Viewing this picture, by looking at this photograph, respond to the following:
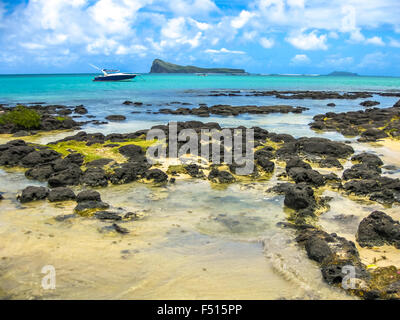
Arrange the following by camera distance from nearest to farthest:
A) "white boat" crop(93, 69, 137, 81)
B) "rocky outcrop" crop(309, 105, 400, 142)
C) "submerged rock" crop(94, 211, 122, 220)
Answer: "submerged rock" crop(94, 211, 122, 220), "rocky outcrop" crop(309, 105, 400, 142), "white boat" crop(93, 69, 137, 81)

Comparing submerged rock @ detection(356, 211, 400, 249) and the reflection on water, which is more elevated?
submerged rock @ detection(356, 211, 400, 249)

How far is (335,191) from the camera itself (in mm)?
12203

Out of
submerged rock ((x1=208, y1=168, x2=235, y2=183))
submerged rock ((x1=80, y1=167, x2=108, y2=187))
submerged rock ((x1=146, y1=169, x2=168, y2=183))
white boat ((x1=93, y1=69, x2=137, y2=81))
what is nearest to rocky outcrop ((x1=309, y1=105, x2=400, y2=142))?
submerged rock ((x1=208, y1=168, x2=235, y2=183))

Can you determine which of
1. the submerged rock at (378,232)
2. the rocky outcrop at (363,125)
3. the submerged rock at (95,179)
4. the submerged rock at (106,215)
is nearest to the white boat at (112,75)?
the rocky outcrop at (363,125)

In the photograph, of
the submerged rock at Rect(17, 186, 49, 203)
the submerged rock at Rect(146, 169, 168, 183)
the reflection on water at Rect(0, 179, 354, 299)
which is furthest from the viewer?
the submerged rock at Rect(146, 169, 168, 183)

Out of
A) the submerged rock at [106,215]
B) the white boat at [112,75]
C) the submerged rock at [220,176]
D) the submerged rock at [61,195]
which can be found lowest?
the submerged rock at [106,215]

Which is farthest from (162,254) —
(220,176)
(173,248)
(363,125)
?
(363,125)

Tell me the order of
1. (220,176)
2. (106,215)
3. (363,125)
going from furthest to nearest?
(363,125)
(220,176)
(106,215)

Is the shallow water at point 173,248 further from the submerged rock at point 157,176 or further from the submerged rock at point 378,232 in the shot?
the submerged rock at point 157,176

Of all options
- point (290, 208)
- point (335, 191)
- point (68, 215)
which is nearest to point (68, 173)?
point (68, 215)

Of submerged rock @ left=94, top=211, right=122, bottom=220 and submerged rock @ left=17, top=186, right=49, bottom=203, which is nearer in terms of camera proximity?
submerged rock @ left=94, top=211, right=122, bottom=220

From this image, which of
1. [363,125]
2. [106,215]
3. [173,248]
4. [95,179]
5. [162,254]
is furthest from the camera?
[363,125]

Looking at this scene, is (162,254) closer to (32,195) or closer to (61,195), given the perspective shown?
(61,195)

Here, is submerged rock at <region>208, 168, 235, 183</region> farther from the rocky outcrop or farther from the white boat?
the white boat
